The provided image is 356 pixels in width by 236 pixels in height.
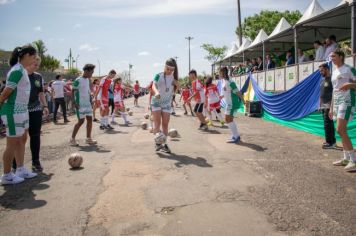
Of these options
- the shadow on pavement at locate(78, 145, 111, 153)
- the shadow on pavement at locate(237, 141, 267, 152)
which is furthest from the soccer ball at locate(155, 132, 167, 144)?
the shadow on pavement at locate(237, 141, 267, 152)

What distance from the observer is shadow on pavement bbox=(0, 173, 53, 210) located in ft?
15.0

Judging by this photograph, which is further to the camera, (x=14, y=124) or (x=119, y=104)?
(x=119, y=104)

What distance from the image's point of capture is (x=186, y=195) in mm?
4805

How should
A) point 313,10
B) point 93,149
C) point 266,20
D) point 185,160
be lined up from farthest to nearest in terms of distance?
point 266,20 → point 313,10 → point 93,149 → point 185,160

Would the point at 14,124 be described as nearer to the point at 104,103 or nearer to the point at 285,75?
the point at 104,103

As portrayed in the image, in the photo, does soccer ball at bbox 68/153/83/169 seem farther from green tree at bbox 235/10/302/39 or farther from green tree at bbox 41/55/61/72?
green tree at bbox 41/55/61/72

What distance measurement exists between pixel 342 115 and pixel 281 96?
8180 mm

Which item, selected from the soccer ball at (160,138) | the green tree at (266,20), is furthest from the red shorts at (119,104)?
the green tree at (266,20)

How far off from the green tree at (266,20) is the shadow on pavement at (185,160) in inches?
1725

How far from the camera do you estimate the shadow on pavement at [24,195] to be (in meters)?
4.56

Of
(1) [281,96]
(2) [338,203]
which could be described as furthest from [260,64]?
(2) [338,203]

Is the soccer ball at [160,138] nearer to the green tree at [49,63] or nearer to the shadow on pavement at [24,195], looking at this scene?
the shadow on pavement at [24,195]

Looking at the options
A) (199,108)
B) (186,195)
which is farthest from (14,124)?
(199,108)

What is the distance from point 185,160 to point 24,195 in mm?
3179
